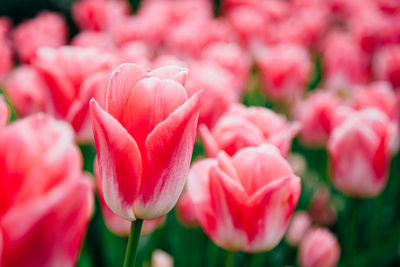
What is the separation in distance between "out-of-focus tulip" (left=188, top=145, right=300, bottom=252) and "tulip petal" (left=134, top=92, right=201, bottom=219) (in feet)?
0.30

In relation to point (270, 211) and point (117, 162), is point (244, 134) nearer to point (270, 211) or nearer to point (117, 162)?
point (270, 211)

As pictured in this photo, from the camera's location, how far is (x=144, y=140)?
427 mm

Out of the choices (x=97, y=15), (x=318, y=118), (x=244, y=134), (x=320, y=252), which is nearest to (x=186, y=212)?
(x=320, y=252)

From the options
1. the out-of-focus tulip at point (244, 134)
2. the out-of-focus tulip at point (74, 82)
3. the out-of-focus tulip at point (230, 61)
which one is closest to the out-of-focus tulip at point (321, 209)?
the out-of-focus tulip at point (230, 61)

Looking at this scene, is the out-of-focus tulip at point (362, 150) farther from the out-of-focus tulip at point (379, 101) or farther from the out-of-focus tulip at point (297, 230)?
the out-of-focus tulip at point (297, 230)

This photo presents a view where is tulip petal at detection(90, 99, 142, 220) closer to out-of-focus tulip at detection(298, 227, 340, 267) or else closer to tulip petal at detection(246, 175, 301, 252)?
tulip petal at detection(246, 175, 301, 252)

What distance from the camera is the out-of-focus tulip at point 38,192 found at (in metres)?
0.27

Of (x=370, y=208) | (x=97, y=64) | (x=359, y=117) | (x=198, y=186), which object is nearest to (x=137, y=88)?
(x=198, y=186)

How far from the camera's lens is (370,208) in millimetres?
1641

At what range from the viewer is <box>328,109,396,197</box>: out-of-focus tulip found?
2.81 feet

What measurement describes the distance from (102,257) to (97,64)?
434 millimetres

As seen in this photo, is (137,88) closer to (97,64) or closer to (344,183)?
(97,64)

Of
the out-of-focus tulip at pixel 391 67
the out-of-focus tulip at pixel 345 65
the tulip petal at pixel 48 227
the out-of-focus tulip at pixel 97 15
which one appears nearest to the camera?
the tulip petal at pixel 48 227

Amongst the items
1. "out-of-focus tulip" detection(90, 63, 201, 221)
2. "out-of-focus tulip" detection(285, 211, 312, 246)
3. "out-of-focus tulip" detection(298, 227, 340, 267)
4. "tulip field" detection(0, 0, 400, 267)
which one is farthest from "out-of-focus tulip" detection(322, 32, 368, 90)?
"out-of-focus tulip" detection(90, 63, 201, 221)
